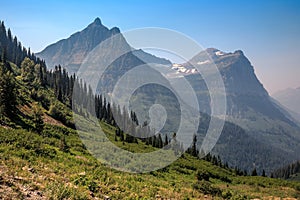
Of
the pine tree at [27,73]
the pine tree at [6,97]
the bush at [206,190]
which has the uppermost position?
the pine tree at [27,73]

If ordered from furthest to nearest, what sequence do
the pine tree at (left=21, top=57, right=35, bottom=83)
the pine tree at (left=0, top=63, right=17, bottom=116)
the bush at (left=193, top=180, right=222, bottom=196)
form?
1. the pine tree at (left=21, top=57, right=35, bottom=83)
2. the pine tree at (left=0, top=63, right=17, bottom=116)
3. the bush at (left=193, top=180, right=222, bottom=196)

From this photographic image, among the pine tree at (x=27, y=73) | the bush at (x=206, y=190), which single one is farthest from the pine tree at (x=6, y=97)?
the pine tree at (x=27, y=73)

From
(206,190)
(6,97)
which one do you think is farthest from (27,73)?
(206,190)

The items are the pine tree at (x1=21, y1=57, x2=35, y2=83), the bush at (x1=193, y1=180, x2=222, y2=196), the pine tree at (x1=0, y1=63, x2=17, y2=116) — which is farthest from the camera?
the pine tree at (x1=21, y1=57, x2=35, y2=83)

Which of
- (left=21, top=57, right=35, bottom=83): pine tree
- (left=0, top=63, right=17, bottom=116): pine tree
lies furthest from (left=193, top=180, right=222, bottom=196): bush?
(left=21, top=57, right=35, bottom=83): pine tree

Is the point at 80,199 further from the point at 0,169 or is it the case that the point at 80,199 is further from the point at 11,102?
the point at 11,102

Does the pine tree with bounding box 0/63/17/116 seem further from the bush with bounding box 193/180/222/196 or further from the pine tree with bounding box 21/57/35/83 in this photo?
the pine tree with bounding box 21/57/35/83

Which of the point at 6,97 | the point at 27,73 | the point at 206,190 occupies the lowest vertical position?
the point at 206,190

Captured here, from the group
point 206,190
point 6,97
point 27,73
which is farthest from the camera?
point 27,73

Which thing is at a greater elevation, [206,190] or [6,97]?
[6,97]

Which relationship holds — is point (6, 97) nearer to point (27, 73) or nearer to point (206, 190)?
point (206, 190)

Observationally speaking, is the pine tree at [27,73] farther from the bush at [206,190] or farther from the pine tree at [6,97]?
the bush at [206,190]

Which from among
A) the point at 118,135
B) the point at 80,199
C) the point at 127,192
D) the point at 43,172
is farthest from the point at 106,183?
the point at 118,135

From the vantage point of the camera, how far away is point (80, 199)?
14562 millimetres
